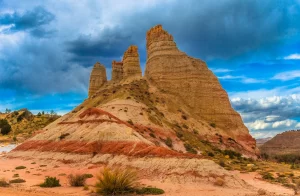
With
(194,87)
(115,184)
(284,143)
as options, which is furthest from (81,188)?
(284,143)

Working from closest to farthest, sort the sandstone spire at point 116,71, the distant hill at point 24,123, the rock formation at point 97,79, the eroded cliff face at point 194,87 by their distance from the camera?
the eroded cliff face at point 194,87 < the distant hill at point 24,123 < the rock formation at point 97,79 < the sandstone spire at point 116,71

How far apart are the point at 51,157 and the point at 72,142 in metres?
2.85

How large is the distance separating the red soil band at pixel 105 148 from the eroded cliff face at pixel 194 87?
25652 millimetres

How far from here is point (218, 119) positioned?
5344 centimetres

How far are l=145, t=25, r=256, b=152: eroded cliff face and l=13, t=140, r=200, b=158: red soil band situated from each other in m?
25.7

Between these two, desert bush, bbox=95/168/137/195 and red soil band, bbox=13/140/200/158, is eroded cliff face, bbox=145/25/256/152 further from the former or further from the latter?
desert bush, bbox=95/168/137/195

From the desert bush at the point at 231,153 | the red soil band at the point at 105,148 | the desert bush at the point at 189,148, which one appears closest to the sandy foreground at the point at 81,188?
the red soil band at the point at 105,148

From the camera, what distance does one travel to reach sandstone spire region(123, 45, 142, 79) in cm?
7044

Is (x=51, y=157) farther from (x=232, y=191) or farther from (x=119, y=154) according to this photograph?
(x=232, y=191)

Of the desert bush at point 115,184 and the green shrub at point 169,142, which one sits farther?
the green shrub at point 169,142

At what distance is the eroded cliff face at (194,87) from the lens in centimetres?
5347

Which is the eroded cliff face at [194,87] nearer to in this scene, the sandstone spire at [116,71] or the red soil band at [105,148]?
the sandstone spire at [116,71]

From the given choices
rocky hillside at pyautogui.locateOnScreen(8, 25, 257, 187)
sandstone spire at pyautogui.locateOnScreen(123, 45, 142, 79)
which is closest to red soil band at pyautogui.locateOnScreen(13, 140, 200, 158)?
rocky hillside at pyautogui.locateOnScreen(8, 25, 257, 187)

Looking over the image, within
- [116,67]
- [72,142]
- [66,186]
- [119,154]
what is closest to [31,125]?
[116,67]
